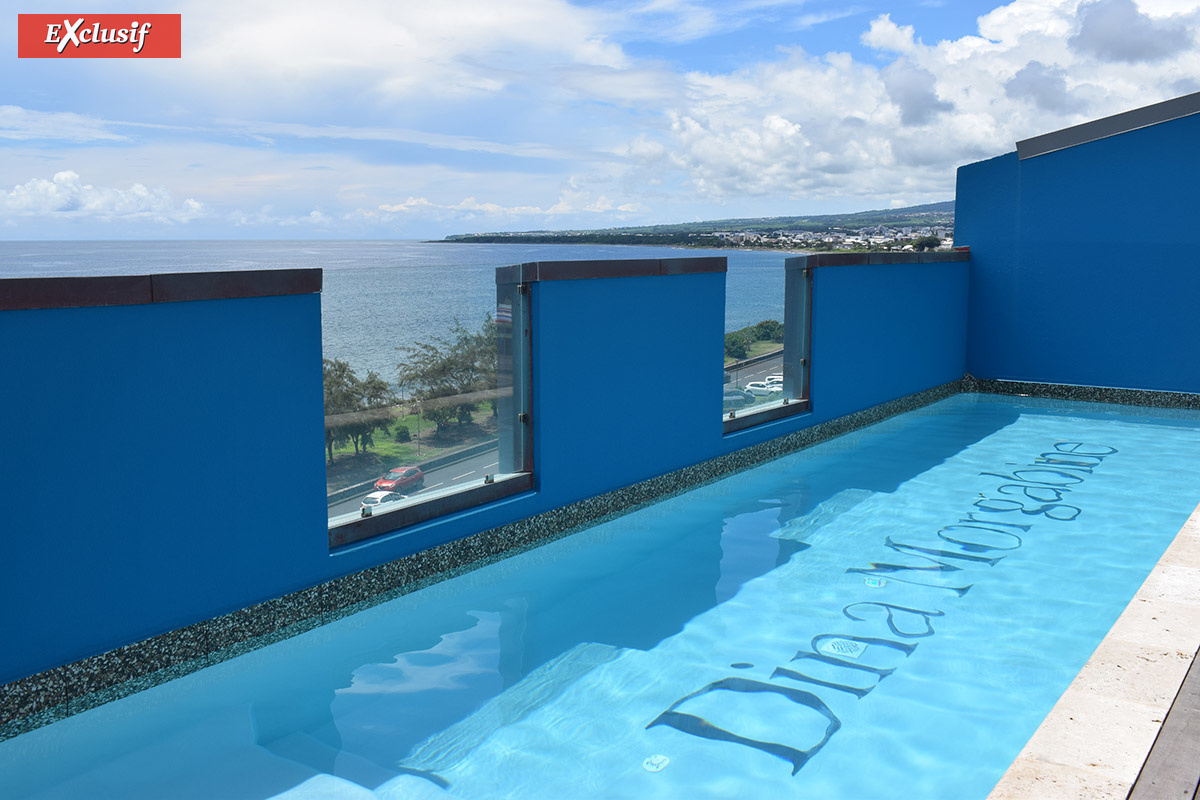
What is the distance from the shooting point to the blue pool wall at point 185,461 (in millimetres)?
3980

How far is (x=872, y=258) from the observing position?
35.7 ft

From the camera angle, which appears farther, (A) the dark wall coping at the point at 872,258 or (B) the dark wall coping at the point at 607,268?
(A) the dark wall coping at the point at 872,258

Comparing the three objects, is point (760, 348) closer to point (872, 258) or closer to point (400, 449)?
point (872, 258)

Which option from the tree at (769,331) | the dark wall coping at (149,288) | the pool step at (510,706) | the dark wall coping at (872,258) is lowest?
the pool step at (510,706)

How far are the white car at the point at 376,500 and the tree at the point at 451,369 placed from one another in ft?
1.71

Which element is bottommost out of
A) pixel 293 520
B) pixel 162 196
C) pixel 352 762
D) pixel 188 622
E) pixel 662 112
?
pixel 352 762

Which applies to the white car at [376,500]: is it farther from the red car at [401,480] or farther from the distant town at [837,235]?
the distant town at [837,235]

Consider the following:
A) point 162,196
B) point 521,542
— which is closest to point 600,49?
point 162,196

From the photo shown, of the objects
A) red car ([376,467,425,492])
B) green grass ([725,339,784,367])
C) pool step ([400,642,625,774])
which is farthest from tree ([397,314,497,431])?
green grass ([725,339,784,367])

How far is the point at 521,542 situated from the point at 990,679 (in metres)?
3.16

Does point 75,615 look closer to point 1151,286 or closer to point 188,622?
point 188,622

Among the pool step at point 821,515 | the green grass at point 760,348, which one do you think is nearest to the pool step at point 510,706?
the pool step at point 821,515

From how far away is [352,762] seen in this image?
3.85m

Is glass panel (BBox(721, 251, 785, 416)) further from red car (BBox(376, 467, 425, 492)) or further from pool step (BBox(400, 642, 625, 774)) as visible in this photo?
pool step (BBox(400, 642, 625, 774))
